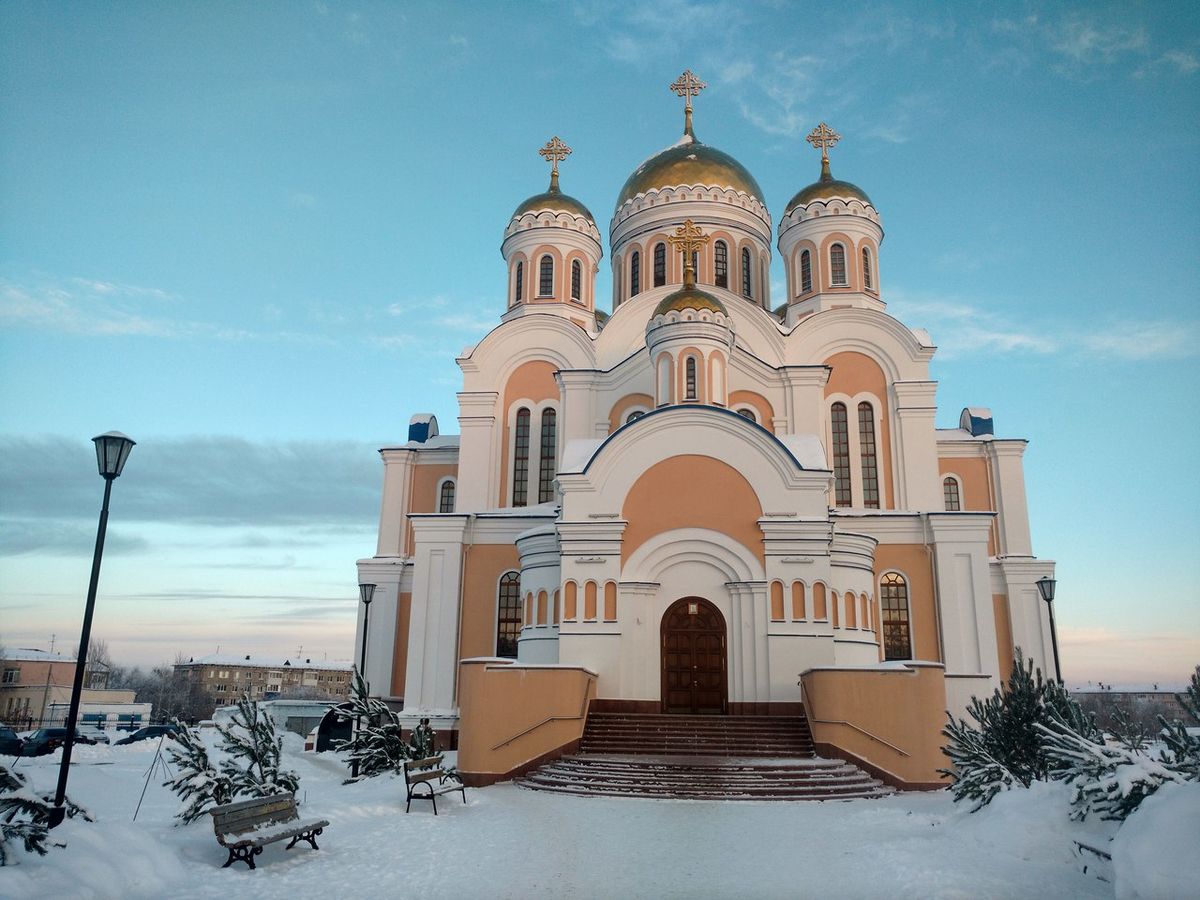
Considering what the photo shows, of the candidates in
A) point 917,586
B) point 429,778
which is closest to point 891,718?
point 429,778

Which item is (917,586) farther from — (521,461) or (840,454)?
(521,461)

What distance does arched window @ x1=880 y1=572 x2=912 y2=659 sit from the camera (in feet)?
70.6

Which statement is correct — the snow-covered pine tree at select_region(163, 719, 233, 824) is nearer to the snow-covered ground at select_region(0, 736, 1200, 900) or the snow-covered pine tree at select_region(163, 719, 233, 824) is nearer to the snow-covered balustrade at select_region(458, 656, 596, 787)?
the snow-covered ground at select_region(0, 736, 1200, 900)

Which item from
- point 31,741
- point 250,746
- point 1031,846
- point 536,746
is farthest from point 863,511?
point 31,741

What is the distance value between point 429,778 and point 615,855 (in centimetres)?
358

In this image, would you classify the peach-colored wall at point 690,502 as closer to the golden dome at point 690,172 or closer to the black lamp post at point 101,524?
the black lamp post at point 101,524

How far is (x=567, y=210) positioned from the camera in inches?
1071

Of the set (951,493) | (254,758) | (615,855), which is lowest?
(615,855)

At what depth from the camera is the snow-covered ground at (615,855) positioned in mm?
7059

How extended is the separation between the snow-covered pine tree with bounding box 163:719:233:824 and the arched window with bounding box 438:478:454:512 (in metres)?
16.4

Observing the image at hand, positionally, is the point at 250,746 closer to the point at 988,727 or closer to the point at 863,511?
the point at 988,727

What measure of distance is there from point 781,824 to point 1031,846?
3.32 m

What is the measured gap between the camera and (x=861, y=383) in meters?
24.4

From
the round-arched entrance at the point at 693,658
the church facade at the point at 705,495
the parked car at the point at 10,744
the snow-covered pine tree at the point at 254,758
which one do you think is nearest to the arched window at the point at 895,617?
the church facade at the point at 705,495
